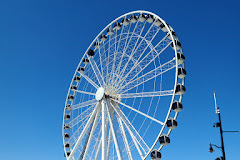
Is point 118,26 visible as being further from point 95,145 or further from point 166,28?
point 95,145

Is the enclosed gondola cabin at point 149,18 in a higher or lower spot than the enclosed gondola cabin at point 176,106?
higher

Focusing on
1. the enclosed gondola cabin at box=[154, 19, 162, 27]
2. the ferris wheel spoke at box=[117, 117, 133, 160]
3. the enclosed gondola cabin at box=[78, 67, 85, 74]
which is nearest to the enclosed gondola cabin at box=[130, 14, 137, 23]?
the enclosed gondola cabin at box=[154, 19, 162, 27]

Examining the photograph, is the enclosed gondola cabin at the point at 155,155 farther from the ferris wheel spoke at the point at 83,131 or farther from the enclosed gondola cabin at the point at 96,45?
the enclosed gondola cabin at the point at 96,45

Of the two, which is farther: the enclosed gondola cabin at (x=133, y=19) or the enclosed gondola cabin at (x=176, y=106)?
the enclosed gondola cabin at (x=133, y=19)

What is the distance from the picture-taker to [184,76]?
58.7 ft

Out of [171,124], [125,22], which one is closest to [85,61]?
[125,22]

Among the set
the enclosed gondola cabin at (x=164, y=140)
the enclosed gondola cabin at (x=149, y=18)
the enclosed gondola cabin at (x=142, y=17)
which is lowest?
the enclosed gondola cabin at (x=164, y=140)

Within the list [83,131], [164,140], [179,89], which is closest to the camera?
[164,140]

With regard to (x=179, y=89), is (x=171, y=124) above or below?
below

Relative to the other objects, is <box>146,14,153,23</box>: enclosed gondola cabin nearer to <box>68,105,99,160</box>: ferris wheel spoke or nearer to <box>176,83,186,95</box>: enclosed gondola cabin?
<box>176,83,186,95</box>: enclosed gondola cabin

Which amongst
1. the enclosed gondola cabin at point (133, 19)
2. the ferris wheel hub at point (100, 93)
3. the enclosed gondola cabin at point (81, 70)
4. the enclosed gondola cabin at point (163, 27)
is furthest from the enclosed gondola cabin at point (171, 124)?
the enclosed gondola cabin at point (81, 70)

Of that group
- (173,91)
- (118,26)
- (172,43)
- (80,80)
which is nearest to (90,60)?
Result: (80,80)

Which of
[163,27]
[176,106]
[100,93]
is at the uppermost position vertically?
[163,27]

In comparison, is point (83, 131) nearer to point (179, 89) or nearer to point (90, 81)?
point (90, 81)
